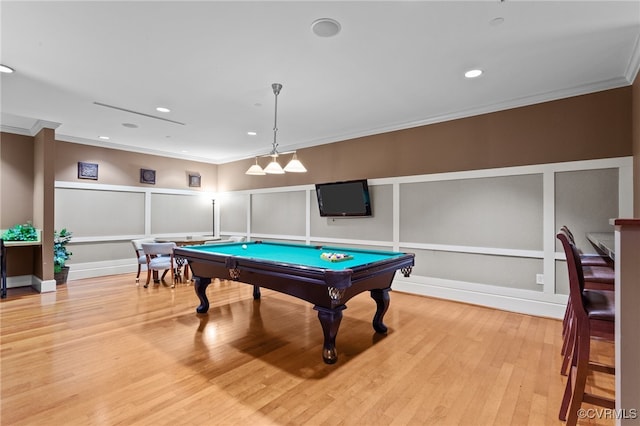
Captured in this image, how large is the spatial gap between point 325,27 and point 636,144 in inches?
127

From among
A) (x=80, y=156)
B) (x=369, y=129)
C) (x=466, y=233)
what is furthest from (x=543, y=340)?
(x=80, y=156)

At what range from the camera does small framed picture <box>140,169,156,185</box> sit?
260 inches

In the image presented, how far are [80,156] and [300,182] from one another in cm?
419

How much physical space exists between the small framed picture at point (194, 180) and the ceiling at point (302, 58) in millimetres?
2863

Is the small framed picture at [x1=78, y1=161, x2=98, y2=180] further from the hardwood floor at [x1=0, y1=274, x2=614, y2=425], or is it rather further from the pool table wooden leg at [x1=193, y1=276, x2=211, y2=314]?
the pool table wooden leg at [x1=193, y1=276, x2=211, y2=314]

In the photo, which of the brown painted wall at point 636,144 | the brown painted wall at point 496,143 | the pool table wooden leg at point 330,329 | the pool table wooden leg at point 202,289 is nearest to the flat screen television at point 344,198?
the brown painted wall at point 496,143

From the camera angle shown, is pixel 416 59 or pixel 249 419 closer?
pixel 249 419

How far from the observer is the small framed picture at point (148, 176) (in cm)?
661

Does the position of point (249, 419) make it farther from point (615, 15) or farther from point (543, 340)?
point (615, 15)

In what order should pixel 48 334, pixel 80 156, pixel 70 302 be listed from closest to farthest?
pixel 48 334 → pixel 70 302 → pixel 80 156

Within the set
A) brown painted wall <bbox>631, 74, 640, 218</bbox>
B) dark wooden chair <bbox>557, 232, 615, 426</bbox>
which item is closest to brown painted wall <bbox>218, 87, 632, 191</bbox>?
brown painted wall <bbox>631, 74, 640, 218</bbox>

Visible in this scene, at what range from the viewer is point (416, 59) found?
9.36 feet

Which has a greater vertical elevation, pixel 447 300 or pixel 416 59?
pixel 416 59

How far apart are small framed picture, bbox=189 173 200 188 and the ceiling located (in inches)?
113
